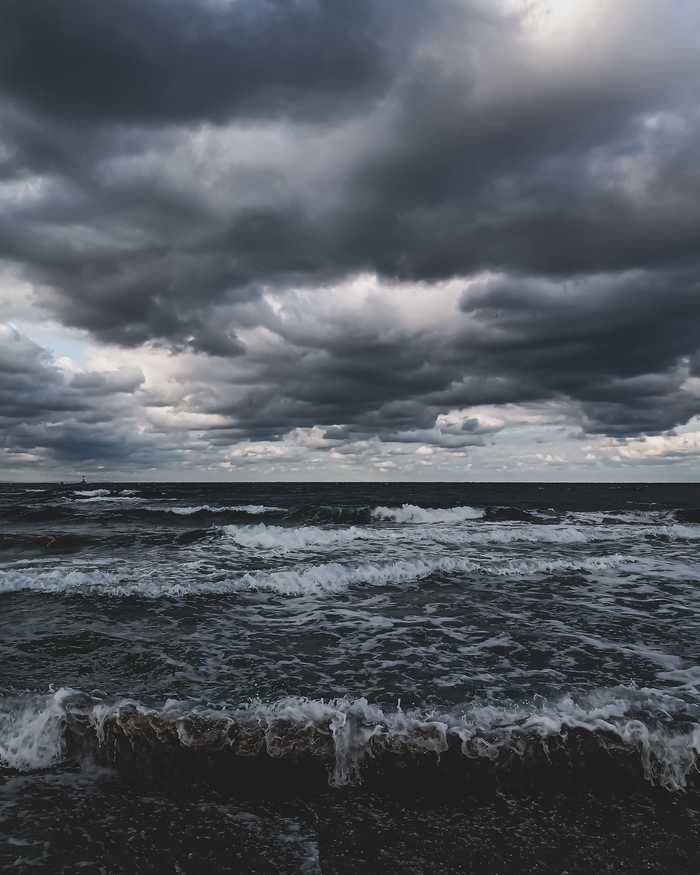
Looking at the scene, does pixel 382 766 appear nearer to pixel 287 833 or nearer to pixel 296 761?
pixel 296 761

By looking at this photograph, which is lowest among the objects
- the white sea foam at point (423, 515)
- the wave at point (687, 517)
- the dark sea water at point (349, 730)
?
the wave at point (687, 517)

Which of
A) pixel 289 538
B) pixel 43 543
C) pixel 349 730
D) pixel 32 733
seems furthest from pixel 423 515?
pixel 32 733

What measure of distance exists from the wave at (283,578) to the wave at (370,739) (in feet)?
21.3

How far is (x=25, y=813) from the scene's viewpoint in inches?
163

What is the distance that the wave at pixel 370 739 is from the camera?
480 centimetres

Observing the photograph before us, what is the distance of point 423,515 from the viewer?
35.5 m

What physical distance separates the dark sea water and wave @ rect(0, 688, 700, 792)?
0.02 m

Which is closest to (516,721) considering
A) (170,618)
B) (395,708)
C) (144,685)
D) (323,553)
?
(395,708)

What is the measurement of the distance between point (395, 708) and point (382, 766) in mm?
1021

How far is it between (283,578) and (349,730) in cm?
839

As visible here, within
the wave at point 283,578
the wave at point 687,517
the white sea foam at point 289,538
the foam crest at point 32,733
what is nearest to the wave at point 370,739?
the foam crest at point 32,733

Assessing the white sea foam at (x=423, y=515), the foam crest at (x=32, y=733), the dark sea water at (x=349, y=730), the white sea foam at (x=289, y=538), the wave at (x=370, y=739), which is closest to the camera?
the dark sea water at (x=349, y=730)

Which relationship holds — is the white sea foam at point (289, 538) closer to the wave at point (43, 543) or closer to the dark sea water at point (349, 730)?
the wave at point (43, 543)

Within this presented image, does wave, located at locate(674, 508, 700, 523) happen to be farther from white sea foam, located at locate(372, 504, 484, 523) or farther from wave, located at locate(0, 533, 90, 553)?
wave, located at locate(0, 533, 90, 553)
